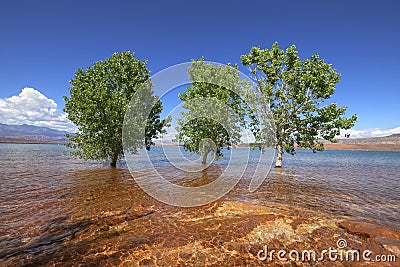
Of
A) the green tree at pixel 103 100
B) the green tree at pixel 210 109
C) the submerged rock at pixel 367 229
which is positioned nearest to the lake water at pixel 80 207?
the submerged rock at pixel 367 229

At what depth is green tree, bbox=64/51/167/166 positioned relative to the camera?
28.4 m

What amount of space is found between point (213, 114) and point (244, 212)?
25.3 metres

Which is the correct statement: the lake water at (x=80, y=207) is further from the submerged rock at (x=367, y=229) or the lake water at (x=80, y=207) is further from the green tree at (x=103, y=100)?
the green tree at (x=103, y=100)

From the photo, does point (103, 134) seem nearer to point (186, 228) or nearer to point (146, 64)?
point (146, 64)

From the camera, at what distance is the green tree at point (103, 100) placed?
28359 mm

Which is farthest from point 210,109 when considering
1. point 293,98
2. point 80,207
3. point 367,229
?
point 367,229

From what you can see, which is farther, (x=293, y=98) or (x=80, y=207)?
(x=293, y=98)

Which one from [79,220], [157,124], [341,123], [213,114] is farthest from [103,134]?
[341,123]

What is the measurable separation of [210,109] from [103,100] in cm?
1679

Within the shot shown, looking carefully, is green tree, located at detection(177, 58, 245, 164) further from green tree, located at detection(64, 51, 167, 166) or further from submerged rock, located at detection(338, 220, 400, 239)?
submerged rock, located at detection(338, 220, 400, 239)

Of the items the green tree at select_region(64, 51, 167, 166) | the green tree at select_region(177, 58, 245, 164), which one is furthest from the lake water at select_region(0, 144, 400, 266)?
the green tree at select_region(177, 58, 245, 164)

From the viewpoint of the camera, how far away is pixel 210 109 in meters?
37.2

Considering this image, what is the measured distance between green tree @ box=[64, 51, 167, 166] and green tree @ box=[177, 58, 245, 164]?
28.8ft

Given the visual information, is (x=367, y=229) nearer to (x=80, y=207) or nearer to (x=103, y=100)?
(x=80, y=207)
